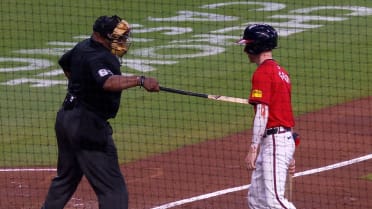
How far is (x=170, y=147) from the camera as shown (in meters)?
11.9

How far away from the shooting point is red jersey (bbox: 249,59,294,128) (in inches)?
306

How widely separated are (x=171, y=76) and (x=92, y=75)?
23.8 ft

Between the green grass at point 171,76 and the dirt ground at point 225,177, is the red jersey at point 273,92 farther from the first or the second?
the green grass at point 171,76

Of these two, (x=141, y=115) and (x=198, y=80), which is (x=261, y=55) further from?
(x=198, y=80)

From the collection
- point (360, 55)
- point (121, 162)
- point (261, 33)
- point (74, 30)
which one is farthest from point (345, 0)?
point (261, 33)

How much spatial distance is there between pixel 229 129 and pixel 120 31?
482 cm

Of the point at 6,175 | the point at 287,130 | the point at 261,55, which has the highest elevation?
the point at 261,55

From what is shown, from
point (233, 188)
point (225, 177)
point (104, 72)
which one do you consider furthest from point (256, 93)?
point (225, 177)

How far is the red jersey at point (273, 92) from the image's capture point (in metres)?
7.78

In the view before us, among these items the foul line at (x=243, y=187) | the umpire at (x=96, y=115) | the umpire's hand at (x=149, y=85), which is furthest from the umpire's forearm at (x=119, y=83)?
the foul line at (x=243, y=187)

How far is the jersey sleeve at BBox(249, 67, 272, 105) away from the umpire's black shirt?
40.5 inches

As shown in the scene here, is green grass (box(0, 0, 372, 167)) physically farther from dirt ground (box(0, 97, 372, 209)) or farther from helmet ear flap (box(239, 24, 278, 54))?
helmet ear flap (box(239, 24, 278, 54))

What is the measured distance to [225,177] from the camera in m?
10.7

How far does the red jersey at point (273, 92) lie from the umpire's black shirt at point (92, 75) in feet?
3.43
